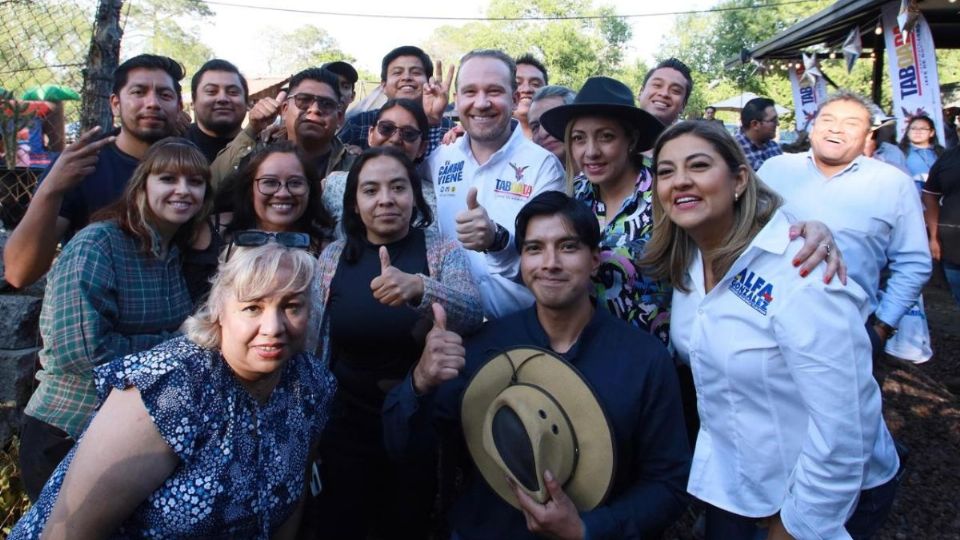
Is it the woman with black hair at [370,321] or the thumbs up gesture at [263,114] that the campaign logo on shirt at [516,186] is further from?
the thumbs up gesture at [263,114]

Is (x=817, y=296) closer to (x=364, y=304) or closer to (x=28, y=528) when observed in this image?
(x=364, y=304)

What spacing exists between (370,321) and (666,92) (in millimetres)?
2872

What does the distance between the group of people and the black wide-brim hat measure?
0.02 meters

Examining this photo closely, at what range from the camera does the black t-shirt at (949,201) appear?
616 centimetres

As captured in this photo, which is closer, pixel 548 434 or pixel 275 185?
pixel 548 434

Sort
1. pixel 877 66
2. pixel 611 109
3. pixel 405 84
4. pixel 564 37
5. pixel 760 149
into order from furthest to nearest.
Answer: pixel 564 37 → pixel 877 66 → pixel 760 149 → pixel 405 84 → pixel 611 109

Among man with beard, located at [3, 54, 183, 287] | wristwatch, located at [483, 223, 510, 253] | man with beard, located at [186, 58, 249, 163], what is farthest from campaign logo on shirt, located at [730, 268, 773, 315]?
man with beard, located at [186, 58, 249, 163]

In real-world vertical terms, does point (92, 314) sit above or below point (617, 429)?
above

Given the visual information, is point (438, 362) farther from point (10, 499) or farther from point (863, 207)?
point (10, 499)

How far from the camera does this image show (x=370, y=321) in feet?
9.11

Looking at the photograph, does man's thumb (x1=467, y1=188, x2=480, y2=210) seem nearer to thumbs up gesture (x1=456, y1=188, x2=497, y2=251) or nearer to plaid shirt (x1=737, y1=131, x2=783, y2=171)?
thumbs up gesture (x1=456, y1=188, x2=497, y2=251)

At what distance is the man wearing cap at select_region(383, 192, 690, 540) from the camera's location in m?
2.05

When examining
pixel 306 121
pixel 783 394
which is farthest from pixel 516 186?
pixel 783 394

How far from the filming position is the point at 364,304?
2.79 metres
